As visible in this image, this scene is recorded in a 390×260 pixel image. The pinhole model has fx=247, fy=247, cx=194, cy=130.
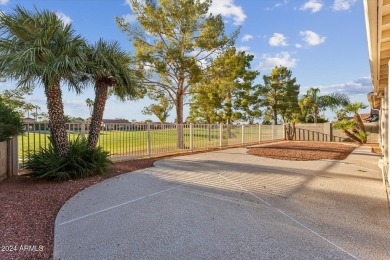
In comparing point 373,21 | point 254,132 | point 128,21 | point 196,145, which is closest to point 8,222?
point 373,21

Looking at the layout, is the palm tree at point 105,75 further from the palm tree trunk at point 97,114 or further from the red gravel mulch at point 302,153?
the red gravel mulch at point 302,153

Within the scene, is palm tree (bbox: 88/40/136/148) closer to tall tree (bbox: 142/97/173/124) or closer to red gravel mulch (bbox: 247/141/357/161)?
red gravel mulch (bbox: 247/141/357/161)

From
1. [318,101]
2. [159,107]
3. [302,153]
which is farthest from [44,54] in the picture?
[318,101]

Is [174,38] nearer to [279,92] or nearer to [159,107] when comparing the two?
[159,107]

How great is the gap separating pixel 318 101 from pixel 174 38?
21227 mm

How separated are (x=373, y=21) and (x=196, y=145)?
9.88 m

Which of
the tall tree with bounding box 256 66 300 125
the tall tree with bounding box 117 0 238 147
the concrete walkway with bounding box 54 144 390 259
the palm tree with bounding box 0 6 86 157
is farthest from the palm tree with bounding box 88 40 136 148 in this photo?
the tall tree with bounding box 256 66 300 125

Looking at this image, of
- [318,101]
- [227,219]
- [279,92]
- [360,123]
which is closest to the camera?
[227,219]

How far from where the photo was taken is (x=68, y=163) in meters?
6.01

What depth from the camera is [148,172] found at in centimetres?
670

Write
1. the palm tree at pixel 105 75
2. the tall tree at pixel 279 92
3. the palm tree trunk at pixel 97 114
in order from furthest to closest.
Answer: the tall tree at pixel 279 92
the palm tree trunk at pixel 97 114
the palm tree at pixel 105 75

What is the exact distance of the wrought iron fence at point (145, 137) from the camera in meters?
6.66

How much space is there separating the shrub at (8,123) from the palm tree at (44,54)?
740 millimetres

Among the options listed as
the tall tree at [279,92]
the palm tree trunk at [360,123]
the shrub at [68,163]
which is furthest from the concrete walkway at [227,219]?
the tall tree at [279,92]
